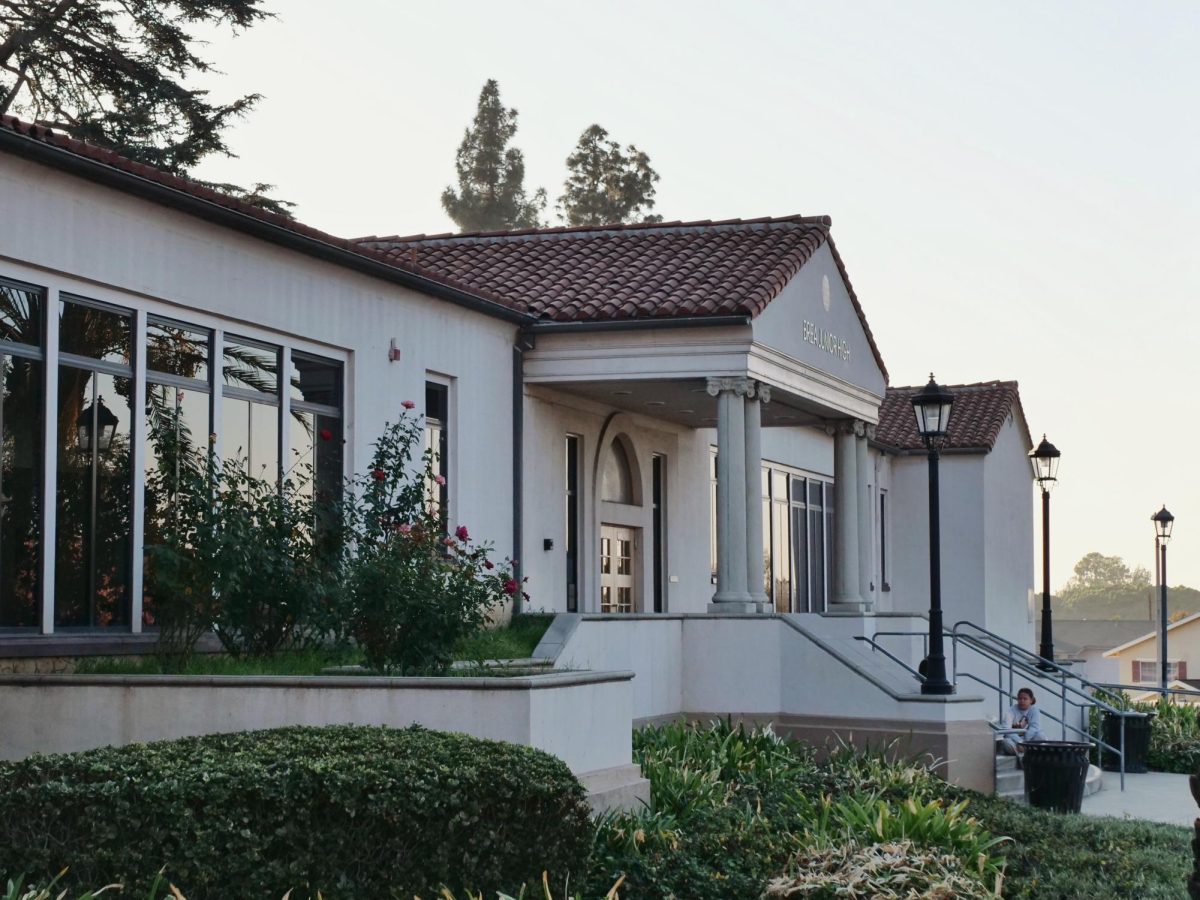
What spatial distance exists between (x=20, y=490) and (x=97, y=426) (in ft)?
3.32

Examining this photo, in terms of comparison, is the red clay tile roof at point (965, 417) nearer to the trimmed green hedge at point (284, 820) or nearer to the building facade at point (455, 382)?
the building facade at point (455, 382)

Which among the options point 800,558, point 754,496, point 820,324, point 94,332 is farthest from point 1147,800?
point 800,558

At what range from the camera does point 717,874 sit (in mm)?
9992

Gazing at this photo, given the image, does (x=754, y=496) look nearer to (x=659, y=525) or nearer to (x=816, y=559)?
(x=659, y=525)

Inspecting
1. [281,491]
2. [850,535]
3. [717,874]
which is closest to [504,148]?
[850,535]

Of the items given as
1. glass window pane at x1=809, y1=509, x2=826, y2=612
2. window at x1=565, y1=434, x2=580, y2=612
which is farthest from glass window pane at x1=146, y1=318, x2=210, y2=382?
glass window pane at x1=809, y1=509, x2=826, y2=612

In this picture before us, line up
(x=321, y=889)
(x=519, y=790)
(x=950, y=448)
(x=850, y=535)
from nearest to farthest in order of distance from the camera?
(x=321, y=889)
(x=519, y=790)
(x=850, y=535)
(x=950, y=448)

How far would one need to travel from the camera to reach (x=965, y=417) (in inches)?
1538

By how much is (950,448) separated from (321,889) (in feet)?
102

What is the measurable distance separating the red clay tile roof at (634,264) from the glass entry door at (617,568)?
12.5 ft

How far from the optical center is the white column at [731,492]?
779 inches

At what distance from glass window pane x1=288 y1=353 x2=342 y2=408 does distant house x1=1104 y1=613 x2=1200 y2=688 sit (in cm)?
6470

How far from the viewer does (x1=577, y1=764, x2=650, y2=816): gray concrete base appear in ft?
37.0

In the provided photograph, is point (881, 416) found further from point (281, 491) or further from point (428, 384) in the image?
point (281, 491)
